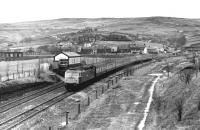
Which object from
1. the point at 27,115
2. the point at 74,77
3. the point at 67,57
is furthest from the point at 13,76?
the point at 27,115

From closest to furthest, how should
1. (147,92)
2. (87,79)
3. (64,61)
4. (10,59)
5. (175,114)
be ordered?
(175,114) < (147,92) < (87,79) < (64,61) < (10,59)

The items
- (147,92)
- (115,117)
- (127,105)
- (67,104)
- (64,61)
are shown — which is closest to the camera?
(115,117)

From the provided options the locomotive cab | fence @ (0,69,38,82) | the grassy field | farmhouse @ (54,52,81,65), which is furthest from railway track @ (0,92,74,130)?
farmhouse @ (54,52,81,65)

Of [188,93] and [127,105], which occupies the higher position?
[188,93]

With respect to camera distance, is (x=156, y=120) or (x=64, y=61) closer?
(x=156, y=120)

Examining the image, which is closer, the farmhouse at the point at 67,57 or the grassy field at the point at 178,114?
the grassy field at the point at 178,114

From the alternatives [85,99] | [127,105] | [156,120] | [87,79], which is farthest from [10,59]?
[156,120]

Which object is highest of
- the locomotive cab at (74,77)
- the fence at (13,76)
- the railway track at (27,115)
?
the locomotive cab at (74,77)

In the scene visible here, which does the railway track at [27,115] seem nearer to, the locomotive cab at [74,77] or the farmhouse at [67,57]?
the locomotive cab at [74,77]

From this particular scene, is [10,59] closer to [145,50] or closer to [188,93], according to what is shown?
[188,93]

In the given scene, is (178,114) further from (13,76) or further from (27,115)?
(13,76)

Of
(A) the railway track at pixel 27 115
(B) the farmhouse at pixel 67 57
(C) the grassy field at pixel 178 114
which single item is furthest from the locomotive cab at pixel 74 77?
(B) the farmhouse at pixel 67 57
